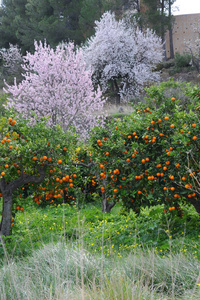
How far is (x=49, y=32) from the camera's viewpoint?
80.1 ft

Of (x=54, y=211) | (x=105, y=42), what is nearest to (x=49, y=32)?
(x=105, y=42)

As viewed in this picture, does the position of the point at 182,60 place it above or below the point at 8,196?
above

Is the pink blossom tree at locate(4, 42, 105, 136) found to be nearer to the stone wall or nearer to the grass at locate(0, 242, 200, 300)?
the grass at locate(0, 242, 200, 300)

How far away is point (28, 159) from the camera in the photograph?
501 centimetres

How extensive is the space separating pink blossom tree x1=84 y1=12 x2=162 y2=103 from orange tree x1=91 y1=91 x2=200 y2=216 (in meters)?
15.3

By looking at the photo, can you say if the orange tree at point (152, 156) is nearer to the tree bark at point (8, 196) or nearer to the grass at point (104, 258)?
the grass at point (104, 258)

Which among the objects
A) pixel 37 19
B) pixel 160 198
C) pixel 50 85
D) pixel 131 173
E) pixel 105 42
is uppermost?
pixel 37 19

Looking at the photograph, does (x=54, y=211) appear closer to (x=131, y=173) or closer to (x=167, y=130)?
(x=131, y=173)

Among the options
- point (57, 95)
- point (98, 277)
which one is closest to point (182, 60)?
point (57, 95)

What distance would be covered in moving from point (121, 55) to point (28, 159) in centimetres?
1726

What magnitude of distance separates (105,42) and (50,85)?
9602 millimetres

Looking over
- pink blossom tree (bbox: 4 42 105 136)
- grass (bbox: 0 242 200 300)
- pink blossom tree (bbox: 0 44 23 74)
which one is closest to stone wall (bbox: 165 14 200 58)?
pink blossom tree (bbox: 0 44 23 74)

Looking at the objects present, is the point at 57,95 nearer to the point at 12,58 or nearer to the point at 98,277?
the point at 98,277

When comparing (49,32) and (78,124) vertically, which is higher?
(49,32)
